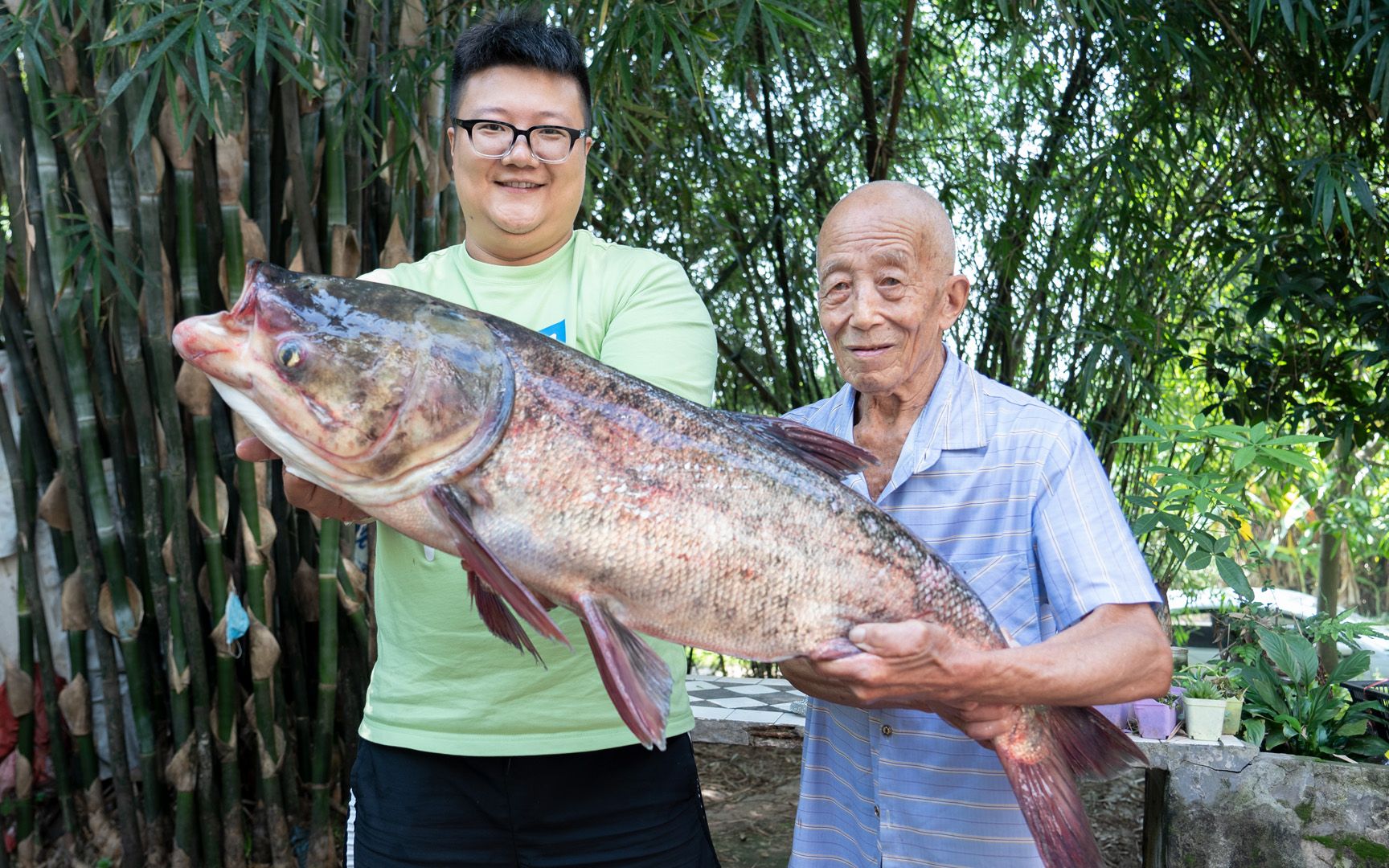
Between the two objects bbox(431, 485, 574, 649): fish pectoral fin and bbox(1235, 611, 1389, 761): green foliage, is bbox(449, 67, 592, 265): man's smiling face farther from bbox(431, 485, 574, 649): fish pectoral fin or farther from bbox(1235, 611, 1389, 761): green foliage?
bbox(1235, 611, 1389, 761): green foliage

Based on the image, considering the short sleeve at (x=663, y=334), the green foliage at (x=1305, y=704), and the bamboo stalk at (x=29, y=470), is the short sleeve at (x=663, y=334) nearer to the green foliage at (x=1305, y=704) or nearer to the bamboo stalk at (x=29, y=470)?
the bamboo stalk at (x=29, y=470)

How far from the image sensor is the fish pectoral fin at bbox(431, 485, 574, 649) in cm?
157

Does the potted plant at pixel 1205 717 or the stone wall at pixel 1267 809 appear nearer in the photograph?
the stone wall at pixel 1267 809

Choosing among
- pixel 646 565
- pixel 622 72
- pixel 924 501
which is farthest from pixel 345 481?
pixel 622 72

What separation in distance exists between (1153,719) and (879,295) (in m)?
2.61

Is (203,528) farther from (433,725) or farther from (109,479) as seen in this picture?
(433,725)

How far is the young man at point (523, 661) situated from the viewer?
6.55 ft

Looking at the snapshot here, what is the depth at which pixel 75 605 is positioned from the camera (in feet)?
13.3

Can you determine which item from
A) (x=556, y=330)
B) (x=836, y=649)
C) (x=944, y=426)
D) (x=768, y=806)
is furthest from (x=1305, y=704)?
(x=556, y=330)

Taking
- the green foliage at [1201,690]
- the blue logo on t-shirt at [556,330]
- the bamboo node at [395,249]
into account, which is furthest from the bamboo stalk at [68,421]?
the green foliage at [1201,690]

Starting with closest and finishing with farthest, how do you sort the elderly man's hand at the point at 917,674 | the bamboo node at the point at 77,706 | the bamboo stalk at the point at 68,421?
the elderly man's hand at the point at 917,674 < the bamboo stalk at the point at 68,421 < the bamboo node at the point at 77,706

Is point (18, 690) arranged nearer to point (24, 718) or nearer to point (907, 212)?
point (24, 718)

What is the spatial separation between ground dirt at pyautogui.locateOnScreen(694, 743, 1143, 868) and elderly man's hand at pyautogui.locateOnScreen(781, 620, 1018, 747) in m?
3.28

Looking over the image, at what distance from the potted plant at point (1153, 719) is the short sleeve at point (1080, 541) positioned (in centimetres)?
226
